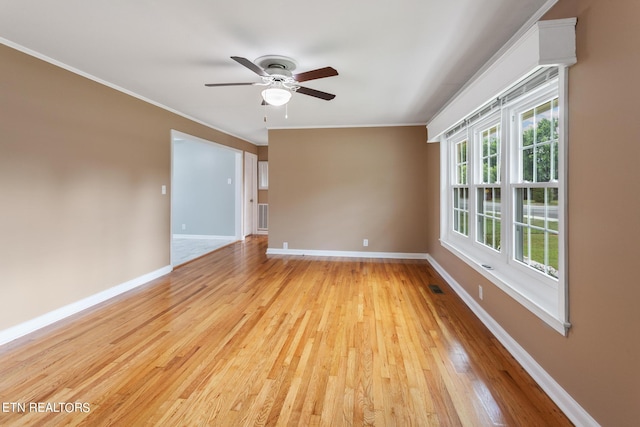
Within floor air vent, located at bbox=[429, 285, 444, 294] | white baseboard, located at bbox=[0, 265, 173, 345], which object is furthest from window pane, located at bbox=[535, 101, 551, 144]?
white baseboard, located at bbox=[0, 265, 173, 345]

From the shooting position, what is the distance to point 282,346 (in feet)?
7.79

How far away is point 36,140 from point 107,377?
2172mm

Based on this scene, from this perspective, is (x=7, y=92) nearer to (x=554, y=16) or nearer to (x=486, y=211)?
(x=554, y=16)

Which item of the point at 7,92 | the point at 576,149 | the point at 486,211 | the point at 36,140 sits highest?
the point at 7,92

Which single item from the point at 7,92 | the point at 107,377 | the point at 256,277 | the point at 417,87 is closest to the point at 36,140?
the point at 7,92

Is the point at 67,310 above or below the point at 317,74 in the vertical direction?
below

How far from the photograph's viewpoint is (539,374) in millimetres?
1873

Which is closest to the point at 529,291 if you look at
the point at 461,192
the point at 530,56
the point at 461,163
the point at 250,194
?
the point at 530,56

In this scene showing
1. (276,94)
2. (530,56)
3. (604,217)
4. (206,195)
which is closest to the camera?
(604,217)

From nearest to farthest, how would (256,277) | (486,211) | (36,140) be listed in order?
1. (36,140)
2. (486,211)
3. (256,277)

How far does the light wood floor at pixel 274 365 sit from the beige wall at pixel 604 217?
1.13 ft

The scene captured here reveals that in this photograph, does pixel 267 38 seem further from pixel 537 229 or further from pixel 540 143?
pixel 537 229

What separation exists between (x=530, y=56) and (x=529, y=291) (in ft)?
5.06

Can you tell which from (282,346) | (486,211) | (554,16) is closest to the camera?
(554,16)
